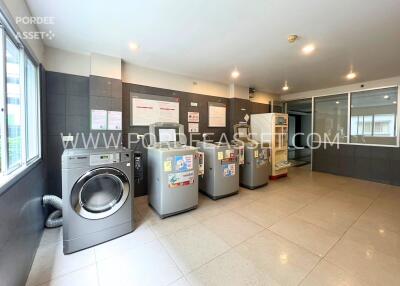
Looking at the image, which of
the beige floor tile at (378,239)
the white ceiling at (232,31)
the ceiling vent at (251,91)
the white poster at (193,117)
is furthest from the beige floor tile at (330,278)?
the ceiling vent at (251,91)

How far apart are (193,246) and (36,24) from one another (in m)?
3.14

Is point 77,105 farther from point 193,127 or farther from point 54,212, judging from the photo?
point 193,127

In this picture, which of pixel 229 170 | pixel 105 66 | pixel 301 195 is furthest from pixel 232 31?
pixel 301 195

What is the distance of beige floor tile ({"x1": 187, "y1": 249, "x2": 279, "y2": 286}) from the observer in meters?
1.41

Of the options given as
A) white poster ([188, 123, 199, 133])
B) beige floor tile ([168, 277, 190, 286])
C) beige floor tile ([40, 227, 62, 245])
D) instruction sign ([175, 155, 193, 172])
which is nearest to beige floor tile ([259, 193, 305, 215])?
instruction sign ([175, 155, 193, 172])

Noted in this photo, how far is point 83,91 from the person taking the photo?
2.71m

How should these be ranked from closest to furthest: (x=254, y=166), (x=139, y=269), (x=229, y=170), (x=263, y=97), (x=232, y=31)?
1. (x=139, y=269)
2. (x=232, y=31)
3. (x=229, y=170)
4. (x=254, y=166)
5. (x=263, y=97)

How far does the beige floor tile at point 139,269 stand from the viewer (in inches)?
56.6

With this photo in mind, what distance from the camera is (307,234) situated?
2.04 meters

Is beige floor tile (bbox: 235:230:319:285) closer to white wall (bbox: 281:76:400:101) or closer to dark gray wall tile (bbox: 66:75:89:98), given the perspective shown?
dark gray wall tile (bbox: 66:75:89:98)

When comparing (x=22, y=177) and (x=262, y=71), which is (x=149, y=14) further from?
(x=262, y=71)

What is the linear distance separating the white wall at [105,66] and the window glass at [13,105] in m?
1.03

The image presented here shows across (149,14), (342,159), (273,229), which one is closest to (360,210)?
(273,229)

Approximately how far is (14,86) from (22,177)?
875 mm
